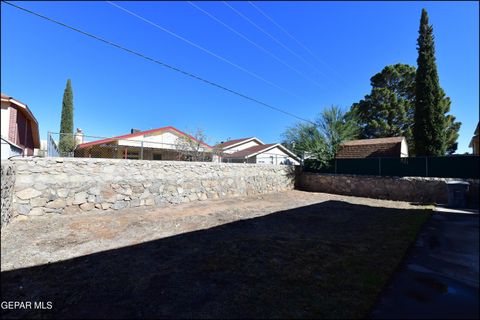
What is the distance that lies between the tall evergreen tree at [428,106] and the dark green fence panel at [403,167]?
674 cm

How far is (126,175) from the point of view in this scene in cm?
748

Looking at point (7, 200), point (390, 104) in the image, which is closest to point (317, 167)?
point (7, 200)

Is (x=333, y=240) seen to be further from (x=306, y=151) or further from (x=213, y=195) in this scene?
(x=306, y=151)

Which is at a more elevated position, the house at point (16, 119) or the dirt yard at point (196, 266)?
the house at point (16, 119)

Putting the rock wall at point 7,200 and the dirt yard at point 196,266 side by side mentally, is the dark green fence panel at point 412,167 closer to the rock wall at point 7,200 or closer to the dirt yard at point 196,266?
the dirt yard at point 196,266

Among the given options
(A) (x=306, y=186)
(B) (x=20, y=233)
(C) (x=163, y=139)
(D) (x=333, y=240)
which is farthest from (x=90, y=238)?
(C) (x=163, y=139)

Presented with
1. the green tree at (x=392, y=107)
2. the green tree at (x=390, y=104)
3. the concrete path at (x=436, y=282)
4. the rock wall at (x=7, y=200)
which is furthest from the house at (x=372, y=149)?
the rock wall at (x=7, y=200)

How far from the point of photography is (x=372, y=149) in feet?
55.2

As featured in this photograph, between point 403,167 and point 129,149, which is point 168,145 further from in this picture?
point 403,167

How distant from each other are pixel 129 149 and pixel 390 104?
27.8m

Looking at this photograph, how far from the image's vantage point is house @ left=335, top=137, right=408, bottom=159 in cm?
1599

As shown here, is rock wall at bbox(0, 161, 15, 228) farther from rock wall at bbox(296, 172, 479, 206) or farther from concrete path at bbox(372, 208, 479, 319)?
rock wall at bbox(296, 172, 479, 206)

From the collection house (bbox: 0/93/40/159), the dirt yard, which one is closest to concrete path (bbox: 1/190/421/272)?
the dirt yard

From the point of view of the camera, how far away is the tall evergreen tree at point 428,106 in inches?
619
